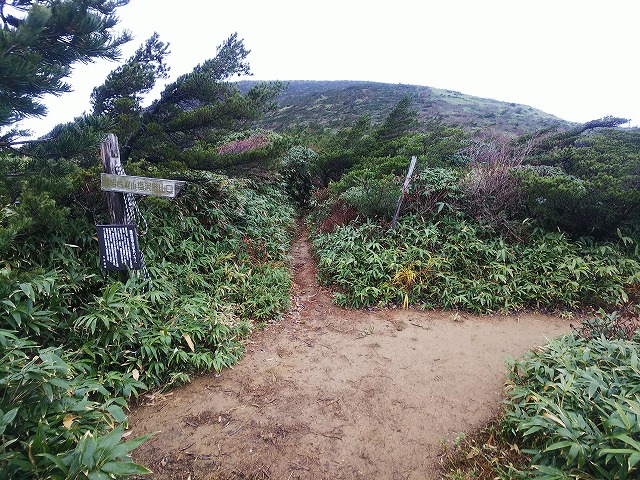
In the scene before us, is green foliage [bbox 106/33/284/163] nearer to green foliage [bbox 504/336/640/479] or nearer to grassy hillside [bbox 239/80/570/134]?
green foliage [bbox 504/336/640/479]

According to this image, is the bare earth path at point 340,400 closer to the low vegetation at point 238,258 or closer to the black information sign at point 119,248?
the low vegetation at point 238,258

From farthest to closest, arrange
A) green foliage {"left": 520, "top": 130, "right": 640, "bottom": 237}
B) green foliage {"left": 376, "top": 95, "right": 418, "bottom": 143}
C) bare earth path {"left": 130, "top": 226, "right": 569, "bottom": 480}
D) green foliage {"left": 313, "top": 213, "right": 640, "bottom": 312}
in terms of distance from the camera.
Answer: green foliage {"left": 376, "top": 95, "right": 418, "bottom": 143} < green foliage {"left": 520, "top": 130, "right": 640, "bottom": 237} < green foliage {"left": 313, "top": 213, "right": 640, "bottom": 312} < bare earth path {"left": 130, "top": 226, "right": 569, "bottom": 480}

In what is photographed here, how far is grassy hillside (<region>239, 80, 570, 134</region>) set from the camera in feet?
66.7

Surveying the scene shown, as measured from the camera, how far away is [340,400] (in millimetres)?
3273

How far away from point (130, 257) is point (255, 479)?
8.58 ft

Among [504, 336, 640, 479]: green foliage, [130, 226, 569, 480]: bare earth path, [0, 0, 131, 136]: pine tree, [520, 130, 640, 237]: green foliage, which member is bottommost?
[130, 226, 569, 480]: bare earth path

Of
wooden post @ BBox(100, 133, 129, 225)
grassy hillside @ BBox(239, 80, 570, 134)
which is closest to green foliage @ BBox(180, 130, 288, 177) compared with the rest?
wooden post @ BBox(100, 133, 129, 225)

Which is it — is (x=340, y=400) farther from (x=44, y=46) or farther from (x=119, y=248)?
(x=44, y=46)

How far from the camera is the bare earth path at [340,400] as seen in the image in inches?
102

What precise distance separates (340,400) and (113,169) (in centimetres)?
368

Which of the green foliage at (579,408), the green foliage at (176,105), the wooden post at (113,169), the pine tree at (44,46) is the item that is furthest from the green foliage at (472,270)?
the pine tree at (44,46)

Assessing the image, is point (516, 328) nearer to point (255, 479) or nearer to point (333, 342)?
point (333, 342)

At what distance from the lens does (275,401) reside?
3.23 m

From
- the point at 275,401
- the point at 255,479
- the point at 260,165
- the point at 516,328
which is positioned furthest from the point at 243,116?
the point at 516,328
